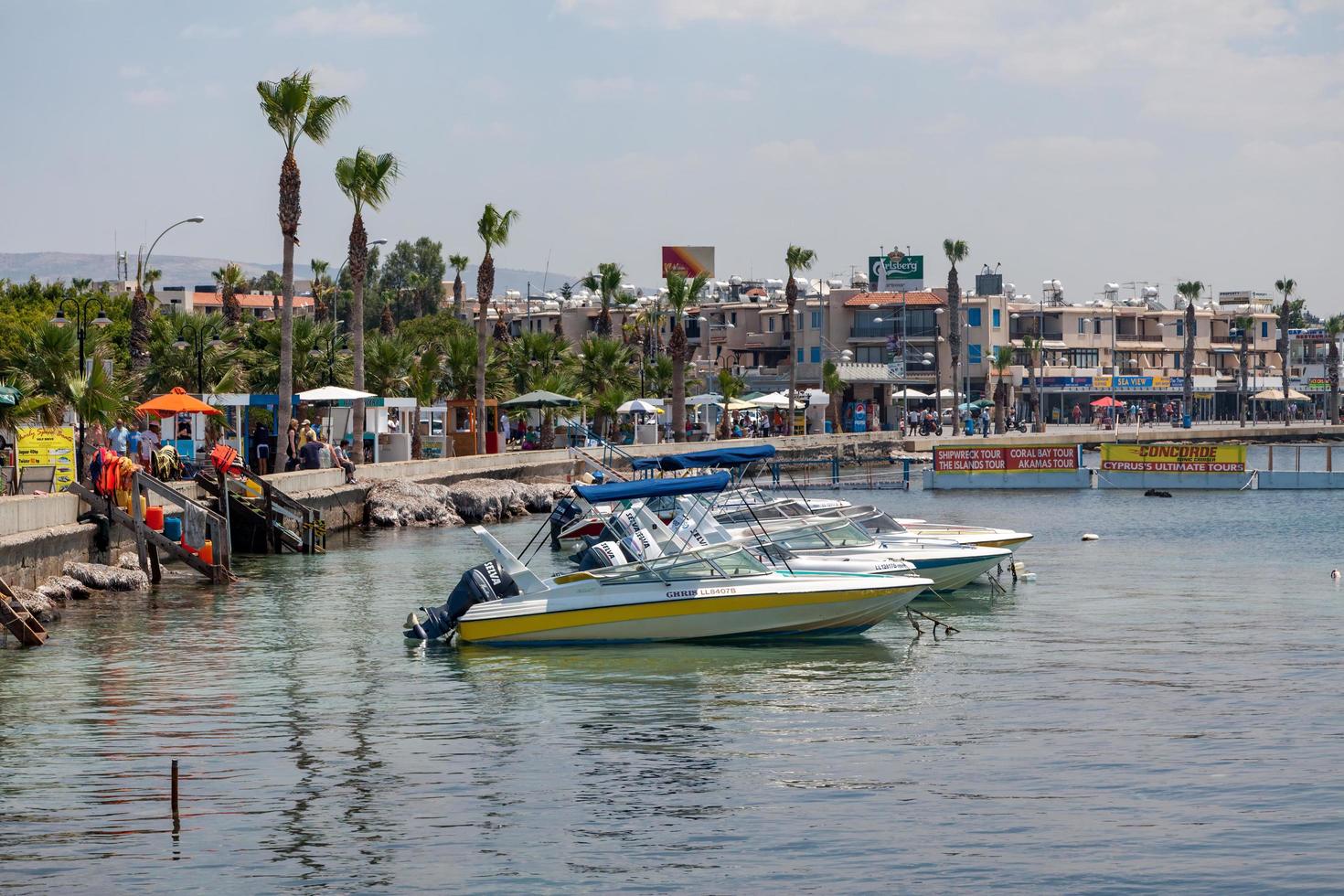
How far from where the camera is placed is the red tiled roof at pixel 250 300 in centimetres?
15550

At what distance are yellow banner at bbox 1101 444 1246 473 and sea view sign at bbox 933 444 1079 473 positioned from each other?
168cm

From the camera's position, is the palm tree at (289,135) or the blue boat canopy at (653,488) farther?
the palm tree at (289,135)

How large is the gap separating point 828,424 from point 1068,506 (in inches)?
2389

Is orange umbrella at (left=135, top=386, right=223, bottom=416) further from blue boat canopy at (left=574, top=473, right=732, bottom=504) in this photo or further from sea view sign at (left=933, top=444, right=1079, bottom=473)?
sea view sign at (left=933, top=444, right=1079, bottom=473)

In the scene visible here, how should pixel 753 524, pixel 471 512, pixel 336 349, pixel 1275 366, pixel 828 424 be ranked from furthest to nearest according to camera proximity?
pixel 1275 366 < pixel 828 424 < pixel 336 349 < pixel 471 512 < pixel 753 524

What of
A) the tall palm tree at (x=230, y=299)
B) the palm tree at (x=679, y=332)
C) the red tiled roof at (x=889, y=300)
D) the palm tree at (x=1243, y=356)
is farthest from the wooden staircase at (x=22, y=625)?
the palm tree at (x=1243, y=356)

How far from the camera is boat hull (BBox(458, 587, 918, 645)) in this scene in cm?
2419

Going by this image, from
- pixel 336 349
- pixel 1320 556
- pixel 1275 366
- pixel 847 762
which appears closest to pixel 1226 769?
pixel 847 762

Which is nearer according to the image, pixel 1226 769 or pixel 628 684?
pixel 1226 769

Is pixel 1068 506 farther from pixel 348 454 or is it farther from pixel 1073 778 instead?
pixel 1073 778

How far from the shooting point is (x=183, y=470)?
4259cm

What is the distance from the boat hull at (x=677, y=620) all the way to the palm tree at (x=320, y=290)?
87.2 m

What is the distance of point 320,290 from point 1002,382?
51778 millimetres

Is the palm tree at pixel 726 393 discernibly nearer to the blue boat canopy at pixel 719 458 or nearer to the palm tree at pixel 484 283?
the palm tree at pixel 484 283
